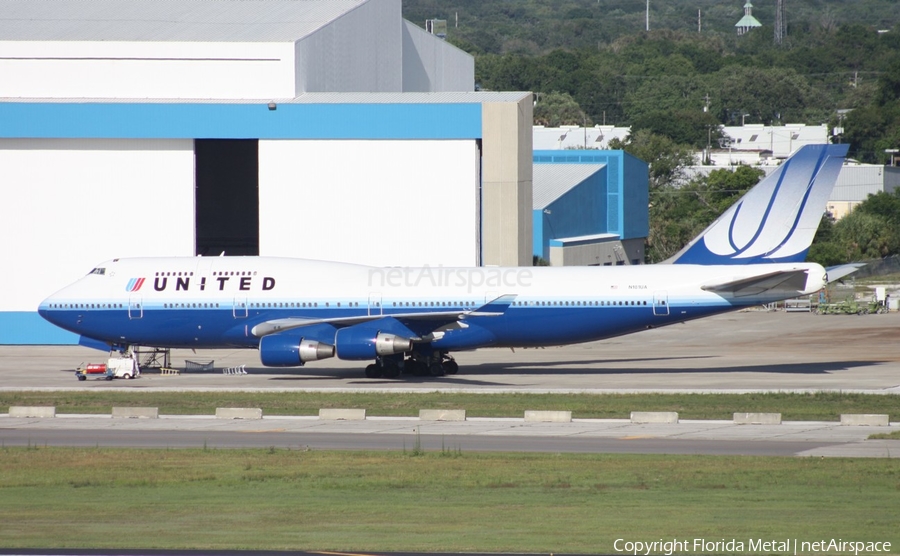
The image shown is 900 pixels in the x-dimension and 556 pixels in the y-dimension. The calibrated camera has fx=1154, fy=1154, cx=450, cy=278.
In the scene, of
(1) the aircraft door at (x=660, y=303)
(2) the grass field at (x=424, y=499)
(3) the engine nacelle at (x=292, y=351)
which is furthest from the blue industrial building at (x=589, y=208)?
(2) the grass field at (x=424, y=499)

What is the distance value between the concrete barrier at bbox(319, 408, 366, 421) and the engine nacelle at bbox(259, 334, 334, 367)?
737 cm

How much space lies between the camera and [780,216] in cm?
4362

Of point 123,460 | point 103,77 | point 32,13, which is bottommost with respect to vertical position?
point 123,460

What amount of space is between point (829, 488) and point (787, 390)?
1693cm

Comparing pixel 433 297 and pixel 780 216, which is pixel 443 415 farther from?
pixel 780 216

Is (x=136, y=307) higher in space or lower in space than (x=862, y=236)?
lower

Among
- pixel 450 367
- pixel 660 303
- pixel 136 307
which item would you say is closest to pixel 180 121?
pixel 136 307

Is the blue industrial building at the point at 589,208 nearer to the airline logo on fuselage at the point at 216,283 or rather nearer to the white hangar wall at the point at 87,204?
the white hangar wall at the point at 87,204

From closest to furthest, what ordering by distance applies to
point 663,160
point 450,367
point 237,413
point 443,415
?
1. point 443,415
2. point 237,413
3. point 450,367
4. point 663,160

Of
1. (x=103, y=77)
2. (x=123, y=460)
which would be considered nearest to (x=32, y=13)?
(x=103, y=77)

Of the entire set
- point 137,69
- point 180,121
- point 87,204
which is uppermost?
point 137,69

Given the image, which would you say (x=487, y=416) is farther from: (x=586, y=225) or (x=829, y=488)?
(x=586, y=225)

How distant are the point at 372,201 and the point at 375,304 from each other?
1664cm

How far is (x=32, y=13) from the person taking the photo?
70875 millimetres
